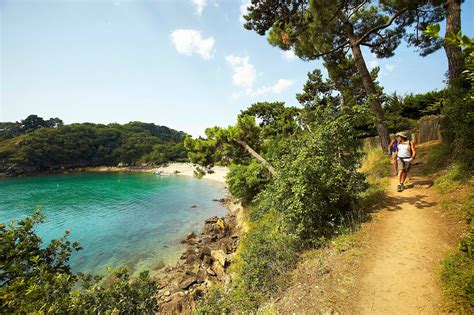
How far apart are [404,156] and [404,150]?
0.24 metres

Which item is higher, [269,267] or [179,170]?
[269,267]

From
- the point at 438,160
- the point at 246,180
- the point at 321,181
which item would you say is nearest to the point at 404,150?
the point at 438,160

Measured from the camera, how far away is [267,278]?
6.50 m

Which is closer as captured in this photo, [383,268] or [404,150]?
[383,268]

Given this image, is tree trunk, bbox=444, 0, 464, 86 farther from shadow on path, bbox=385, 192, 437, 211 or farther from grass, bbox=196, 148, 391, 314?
grass, bbox=196, 148, 391, 314

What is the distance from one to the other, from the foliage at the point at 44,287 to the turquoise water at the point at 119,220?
1105cm

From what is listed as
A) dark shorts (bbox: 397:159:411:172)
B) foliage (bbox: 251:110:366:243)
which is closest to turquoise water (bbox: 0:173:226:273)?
foliage (bbox: 251:110:366:243)

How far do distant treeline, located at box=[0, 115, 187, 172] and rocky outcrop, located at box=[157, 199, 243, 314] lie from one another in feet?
268

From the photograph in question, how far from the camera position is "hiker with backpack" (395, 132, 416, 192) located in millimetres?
7891

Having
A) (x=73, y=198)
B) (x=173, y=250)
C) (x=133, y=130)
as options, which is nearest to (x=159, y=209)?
(x=173, y=250)

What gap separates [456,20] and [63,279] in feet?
52.9

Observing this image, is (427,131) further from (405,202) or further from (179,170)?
(179,170)

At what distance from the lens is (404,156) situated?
795 centimetres

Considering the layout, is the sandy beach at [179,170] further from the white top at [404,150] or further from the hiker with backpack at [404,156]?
the white top at [404,150]
